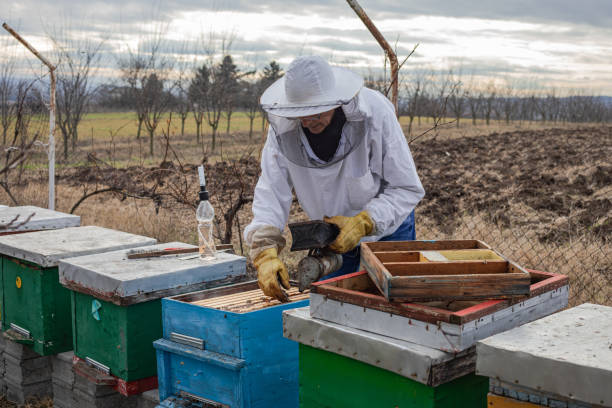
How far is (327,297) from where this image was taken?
1851 mm

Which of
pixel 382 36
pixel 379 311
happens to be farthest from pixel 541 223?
pixel 379 311

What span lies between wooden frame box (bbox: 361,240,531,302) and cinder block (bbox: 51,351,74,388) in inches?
78.9

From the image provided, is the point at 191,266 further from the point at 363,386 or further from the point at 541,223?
the point at 541,223

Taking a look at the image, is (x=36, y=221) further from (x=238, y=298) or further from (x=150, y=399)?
(x=238, y=298)

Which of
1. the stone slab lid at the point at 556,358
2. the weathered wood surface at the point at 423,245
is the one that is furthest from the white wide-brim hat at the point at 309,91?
the stone slab lid at the point at 556,358

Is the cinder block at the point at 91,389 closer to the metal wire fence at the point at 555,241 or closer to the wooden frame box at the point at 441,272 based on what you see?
the wooden frame box at the point at 441,272

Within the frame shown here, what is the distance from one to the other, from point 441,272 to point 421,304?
4.9 inches

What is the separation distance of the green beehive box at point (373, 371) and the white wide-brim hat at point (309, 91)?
81 centimetres

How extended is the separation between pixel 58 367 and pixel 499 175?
408 inches

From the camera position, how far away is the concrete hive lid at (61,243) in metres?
3.08

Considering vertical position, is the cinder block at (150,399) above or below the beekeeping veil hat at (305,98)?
below

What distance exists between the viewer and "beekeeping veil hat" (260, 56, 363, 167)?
232 centimetres

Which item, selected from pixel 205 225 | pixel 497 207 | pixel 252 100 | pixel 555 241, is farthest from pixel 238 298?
pixel 252 100

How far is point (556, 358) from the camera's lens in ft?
4.49
